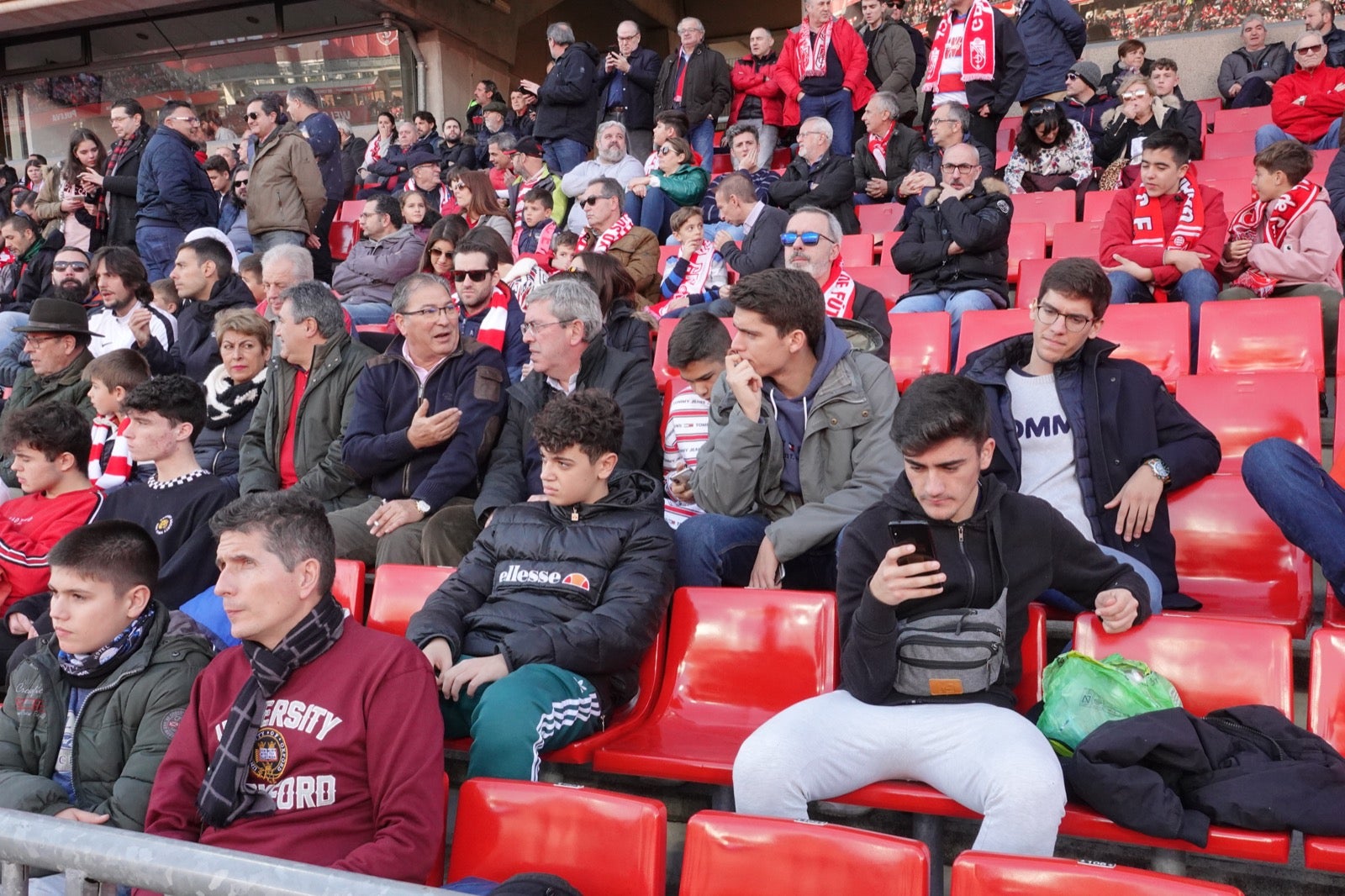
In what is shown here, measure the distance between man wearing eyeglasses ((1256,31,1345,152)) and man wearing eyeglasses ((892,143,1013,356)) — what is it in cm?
297

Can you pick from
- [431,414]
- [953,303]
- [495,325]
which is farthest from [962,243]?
[431,414]

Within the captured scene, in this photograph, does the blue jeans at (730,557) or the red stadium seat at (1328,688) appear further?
the blue jeans at (730,557)

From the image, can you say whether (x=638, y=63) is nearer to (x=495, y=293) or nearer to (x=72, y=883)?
(x=495, y=293)

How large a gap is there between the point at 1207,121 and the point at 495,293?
6.63m

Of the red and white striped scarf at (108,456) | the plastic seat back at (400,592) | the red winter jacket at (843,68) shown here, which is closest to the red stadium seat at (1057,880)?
the plastic seat back at (400,592)

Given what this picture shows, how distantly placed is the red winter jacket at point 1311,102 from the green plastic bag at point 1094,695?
6.21 m

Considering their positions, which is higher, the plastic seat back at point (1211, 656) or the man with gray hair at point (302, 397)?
the man with gray hair at point (302, 397)

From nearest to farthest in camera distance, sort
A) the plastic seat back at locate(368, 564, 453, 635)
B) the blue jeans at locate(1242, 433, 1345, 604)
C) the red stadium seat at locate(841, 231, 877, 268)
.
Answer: the blue jeans at locate(1242, 433, 1345, 604), the plastic seat back at locate(368, 564, 453, 635), the red stadium seat at locate(841, 231, 877, 268)

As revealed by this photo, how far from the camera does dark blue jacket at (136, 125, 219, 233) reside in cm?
689

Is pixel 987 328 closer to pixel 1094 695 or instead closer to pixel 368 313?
pixel 1094 695

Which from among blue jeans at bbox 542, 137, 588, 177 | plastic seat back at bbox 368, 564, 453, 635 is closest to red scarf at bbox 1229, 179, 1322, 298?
plastic seat back at bbox 368, 564, 453, 635

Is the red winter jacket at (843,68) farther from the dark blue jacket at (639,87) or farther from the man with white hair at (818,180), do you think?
the man with white hair at (818,180)

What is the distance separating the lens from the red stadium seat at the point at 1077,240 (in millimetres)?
5730

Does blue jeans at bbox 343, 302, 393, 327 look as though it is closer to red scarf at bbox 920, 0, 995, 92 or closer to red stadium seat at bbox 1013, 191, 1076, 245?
red stadium seat at bbox 1013, 191, 1076, 245
